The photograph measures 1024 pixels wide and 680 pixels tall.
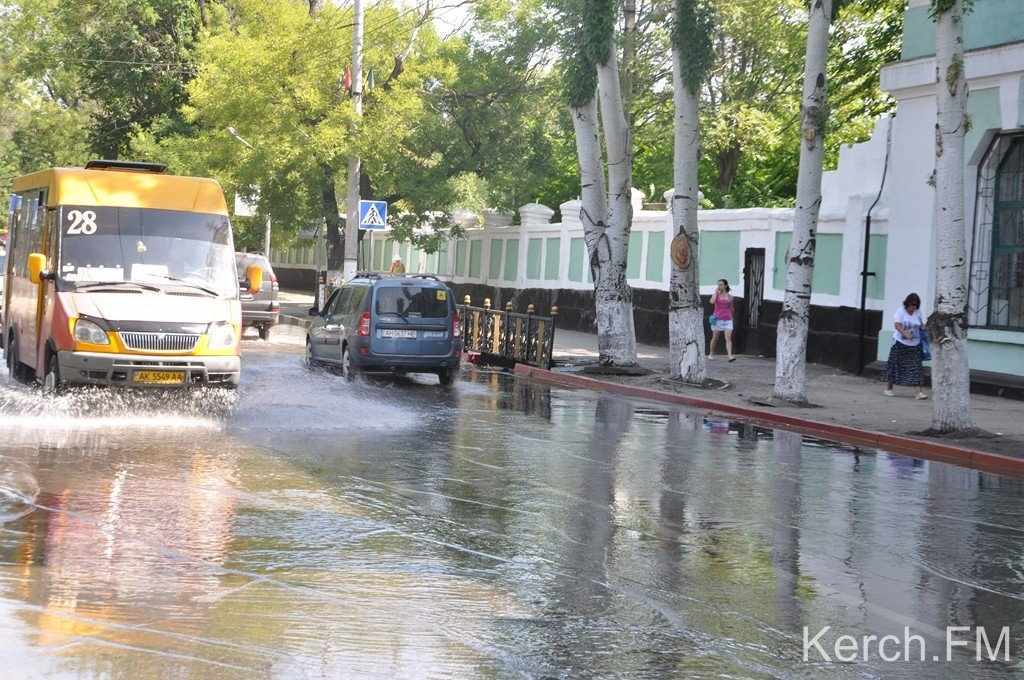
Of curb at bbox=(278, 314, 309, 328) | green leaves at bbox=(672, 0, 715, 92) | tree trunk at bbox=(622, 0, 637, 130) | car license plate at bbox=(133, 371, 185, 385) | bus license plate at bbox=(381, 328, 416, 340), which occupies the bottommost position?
curb at bbox=(278, 314, 309, 328)

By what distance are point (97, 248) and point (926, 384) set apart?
13657mm

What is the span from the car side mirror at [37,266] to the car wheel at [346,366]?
6.69 meters

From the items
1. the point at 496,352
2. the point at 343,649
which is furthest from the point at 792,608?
the point at 496,352

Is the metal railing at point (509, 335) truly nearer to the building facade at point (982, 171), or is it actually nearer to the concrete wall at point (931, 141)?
the concrete wall at point (931, 141)

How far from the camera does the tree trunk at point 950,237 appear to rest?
16188 mm

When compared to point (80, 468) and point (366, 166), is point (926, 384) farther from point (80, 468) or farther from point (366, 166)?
point (366, 166)

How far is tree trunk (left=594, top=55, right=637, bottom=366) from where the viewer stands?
2384 cm

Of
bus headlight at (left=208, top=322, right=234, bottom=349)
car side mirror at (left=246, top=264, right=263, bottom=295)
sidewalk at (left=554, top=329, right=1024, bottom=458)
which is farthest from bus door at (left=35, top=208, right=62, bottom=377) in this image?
sidewalk at (left=554, top=329, right=1024, bottom=458)

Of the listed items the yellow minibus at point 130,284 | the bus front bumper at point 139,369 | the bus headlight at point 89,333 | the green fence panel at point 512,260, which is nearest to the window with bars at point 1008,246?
the yellow minibus at point 130,284

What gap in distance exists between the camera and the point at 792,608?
7535mm

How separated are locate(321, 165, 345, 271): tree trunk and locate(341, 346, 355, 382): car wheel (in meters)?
21.2

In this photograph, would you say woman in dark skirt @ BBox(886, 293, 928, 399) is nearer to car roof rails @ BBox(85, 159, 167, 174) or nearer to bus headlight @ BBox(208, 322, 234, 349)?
bus headlight @ BBox(208, 322, 234, 349)

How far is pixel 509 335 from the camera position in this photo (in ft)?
88.8

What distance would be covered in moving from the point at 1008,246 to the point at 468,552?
16.4 meters
